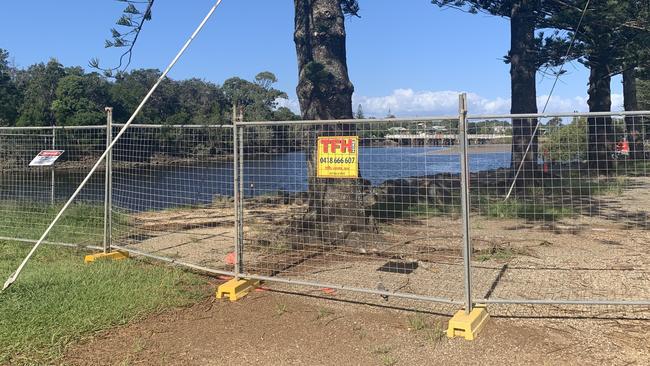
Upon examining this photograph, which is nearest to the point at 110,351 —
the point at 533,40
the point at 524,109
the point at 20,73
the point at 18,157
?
the point at 18,157

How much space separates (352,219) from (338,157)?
2.52 meters

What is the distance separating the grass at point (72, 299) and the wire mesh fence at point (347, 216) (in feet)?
1.64

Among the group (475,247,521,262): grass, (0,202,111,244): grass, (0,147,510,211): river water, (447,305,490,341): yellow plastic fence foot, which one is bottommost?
(447,305,490,341): yellow plastic fence foot

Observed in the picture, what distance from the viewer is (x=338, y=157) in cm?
556

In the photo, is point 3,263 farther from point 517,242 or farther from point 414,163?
point 517,242

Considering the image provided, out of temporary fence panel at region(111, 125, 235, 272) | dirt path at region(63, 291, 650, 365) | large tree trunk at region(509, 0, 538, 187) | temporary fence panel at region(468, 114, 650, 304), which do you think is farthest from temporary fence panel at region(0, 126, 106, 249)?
large tree trunk at region(509, 0, 538, 187)

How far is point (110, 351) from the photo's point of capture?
418 cm

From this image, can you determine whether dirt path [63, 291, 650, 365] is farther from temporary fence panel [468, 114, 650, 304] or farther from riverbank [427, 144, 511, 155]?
riverbank [427, 144, 511, 155]

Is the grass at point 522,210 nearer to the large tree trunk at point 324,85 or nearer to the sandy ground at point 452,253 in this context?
the sandy ground at point 452,253

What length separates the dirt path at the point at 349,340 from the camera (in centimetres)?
400

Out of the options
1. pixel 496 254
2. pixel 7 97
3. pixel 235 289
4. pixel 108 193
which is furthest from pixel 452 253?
pixel 7 97

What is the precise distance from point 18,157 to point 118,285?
7260 millimetres

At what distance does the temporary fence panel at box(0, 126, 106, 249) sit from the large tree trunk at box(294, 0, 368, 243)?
348cm

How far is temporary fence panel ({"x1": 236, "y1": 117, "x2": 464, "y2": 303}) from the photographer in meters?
5.59
